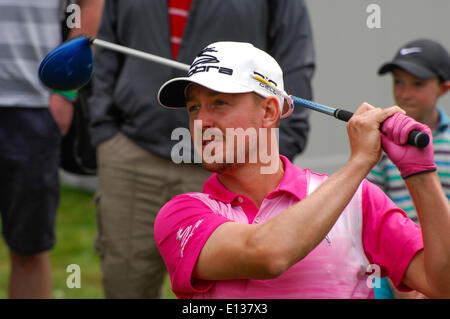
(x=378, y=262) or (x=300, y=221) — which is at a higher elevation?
(x=300, y=221)

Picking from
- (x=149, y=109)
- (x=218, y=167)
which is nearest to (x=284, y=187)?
(x=218, y=167)

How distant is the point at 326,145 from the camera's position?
7.69 metres

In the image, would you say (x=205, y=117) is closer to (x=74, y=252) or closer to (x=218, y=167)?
(x=218, y=167)

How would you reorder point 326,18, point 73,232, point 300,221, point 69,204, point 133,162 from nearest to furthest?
point 300,221 < point 133,162 < point 326,18 < point 73,232 < point 69,204

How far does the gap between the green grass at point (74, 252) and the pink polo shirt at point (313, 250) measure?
3.14 meters

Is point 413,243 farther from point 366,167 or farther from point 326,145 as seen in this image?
point 326,145

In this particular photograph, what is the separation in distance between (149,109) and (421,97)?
1.48 m

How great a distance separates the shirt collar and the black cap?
1.99 m

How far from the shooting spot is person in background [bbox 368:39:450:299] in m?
4.07

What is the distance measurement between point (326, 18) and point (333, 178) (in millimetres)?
5241

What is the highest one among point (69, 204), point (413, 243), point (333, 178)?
point (333, 178)

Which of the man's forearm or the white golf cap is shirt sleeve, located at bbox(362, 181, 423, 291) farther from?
the white golf cap
